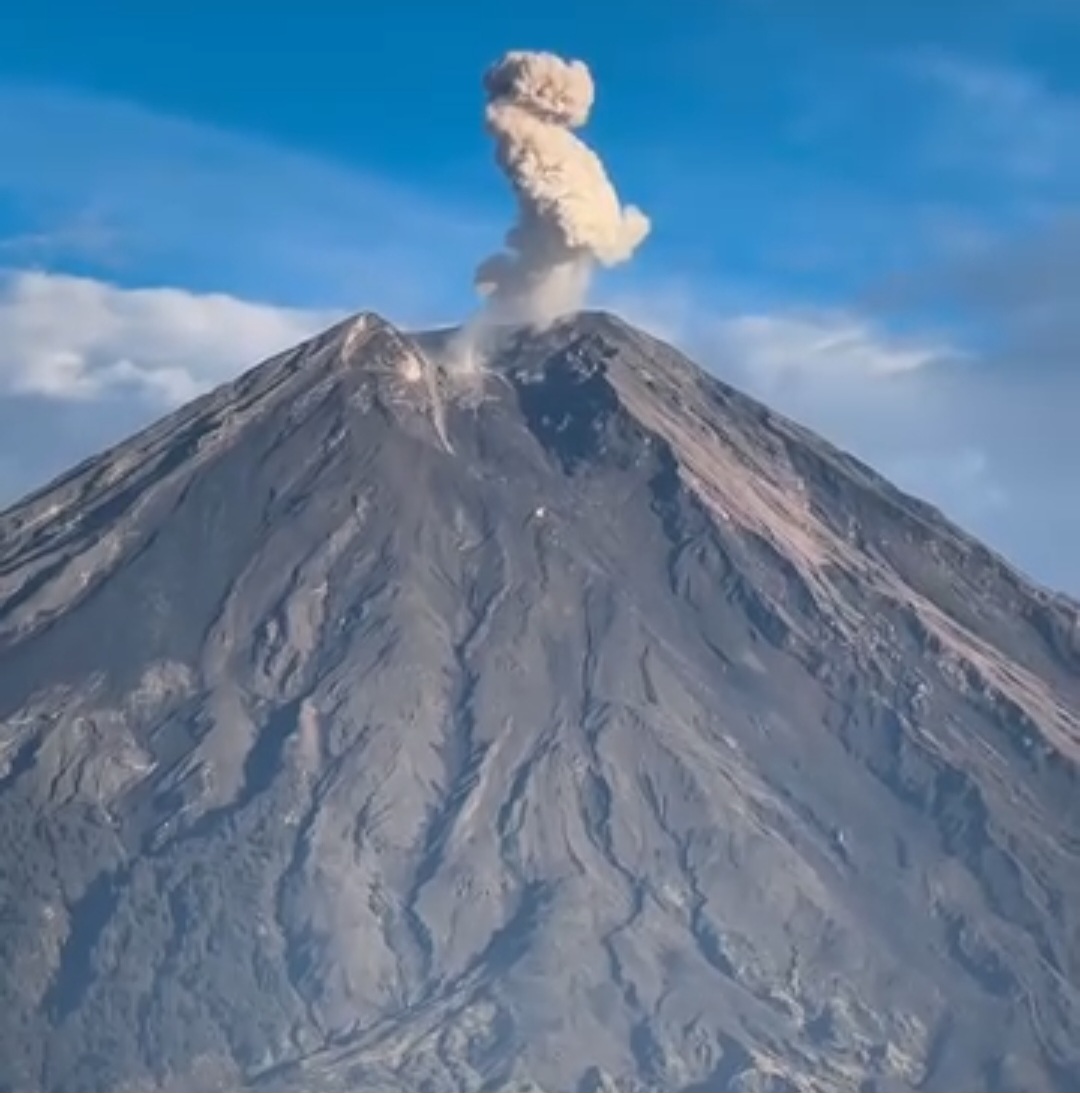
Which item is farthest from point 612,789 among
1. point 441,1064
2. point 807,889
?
point 441,1064

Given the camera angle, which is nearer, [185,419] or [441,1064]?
[441,1064]

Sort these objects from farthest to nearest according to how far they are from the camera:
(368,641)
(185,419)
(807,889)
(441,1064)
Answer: (185,419), (368,641), (807,889), (441,1064)

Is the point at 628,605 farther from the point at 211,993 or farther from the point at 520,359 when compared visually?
the point at 211,993

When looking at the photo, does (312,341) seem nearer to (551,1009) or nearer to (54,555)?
(54,555)

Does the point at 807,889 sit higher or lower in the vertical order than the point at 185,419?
lower

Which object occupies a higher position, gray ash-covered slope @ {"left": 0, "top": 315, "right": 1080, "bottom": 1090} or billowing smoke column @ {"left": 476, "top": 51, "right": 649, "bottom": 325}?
billowing smoke column @ {"left": 476, "top": 51, "right": 649, "bottom": 325}

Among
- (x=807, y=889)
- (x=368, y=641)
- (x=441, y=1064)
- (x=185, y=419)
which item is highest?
(x=185, y=419)

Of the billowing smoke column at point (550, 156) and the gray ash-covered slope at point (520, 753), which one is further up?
the billowing smoke column at point (550, 156)

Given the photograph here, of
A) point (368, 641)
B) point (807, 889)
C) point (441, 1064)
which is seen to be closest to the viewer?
point (441, 1064)
